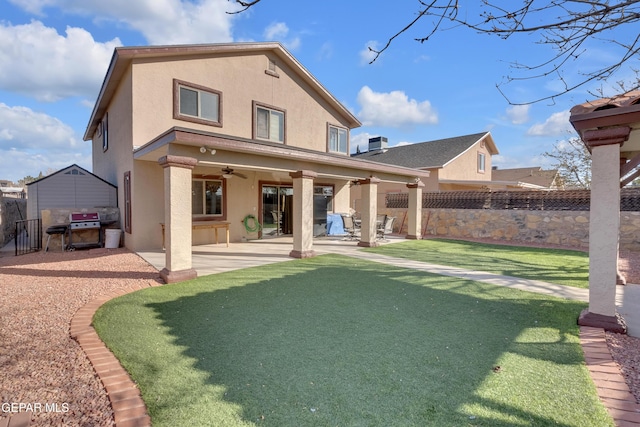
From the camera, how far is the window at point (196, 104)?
9.94 m

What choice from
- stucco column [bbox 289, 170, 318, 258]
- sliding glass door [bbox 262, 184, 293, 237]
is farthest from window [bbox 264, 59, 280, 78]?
stucco column [bbox 289, 170, 318, 258]

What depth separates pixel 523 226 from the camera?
12.7m

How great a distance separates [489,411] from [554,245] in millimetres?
12185

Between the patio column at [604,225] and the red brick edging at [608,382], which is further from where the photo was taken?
the patio column at [604,225]

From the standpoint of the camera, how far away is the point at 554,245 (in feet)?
39.0

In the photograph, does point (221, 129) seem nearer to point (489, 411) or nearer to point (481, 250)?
point (481, 250)

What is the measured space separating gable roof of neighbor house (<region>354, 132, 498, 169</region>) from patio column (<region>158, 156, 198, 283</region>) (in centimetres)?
1764

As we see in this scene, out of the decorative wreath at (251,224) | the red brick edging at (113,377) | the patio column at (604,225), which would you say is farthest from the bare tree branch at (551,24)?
the decorative wreath at (251,224)

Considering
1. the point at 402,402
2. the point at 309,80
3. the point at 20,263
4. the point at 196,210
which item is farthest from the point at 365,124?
the point at 402,402

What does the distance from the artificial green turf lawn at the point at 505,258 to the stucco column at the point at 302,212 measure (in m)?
2.69

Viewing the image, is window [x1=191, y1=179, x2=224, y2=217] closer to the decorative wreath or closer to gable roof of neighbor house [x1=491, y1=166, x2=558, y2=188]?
the decorative wreath

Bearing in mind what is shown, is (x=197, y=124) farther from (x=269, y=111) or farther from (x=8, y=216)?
(x=8, y=216)

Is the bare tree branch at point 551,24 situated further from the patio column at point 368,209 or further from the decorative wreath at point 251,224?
the decorative wreath at point 251,224

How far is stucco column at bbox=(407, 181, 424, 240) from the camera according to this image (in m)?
13.2
